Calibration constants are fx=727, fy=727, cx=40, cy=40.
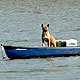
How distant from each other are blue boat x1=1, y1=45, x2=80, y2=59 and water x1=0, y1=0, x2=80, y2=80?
0.25m

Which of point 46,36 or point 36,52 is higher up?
point 46,36

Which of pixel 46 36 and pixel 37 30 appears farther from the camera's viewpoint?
pixel 37 30

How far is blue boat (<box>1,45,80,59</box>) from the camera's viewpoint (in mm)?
31094

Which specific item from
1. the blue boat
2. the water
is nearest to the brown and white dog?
the blue boat

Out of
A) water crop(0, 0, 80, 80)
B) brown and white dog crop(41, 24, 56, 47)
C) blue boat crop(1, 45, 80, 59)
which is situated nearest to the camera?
water crop(0, 0, 80, 80)

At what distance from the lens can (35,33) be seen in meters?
42.1

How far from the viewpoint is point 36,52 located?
103 ft

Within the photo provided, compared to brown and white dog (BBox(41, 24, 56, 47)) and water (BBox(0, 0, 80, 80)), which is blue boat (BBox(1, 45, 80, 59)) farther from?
brown and white dog (BBox(41, 24, 56, 47))

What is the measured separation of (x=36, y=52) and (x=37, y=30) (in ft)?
40.9

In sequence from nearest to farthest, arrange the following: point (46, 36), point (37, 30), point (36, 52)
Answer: point (36, 52)
point (46, 36)
point (37, 30)

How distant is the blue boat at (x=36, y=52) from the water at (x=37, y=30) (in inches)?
9.7

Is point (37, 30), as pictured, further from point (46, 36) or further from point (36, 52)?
point (36, 52)

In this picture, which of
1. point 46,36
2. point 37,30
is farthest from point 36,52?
point 37,30

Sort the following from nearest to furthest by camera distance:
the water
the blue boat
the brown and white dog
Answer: the water, the blue boat, the brown and white dog
